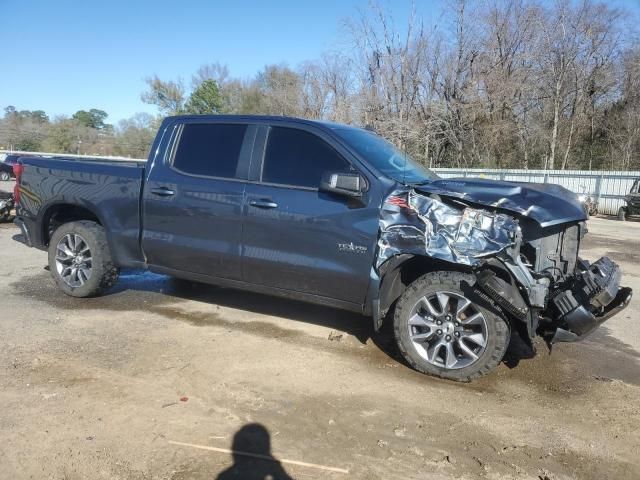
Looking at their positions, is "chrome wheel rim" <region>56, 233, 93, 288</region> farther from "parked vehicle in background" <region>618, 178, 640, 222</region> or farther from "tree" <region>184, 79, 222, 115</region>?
"tree" <region>184, 79, 222, 115</region>

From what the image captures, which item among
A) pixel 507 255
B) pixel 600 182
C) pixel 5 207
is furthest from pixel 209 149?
pixel 600 182

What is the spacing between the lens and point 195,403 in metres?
3.59

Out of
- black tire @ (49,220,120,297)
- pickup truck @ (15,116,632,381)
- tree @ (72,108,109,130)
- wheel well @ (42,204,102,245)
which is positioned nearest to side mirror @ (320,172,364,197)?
pickup truck @ (15,116,632,381)

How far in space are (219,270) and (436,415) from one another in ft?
7.63

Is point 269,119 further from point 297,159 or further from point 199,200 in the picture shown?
point 199,200

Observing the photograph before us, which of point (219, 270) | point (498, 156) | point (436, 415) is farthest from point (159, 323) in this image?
point (498, 156)

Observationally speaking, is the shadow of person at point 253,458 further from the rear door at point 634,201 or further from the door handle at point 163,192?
the rear door at point 634,201

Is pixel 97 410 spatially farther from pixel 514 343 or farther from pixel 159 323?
pixel 514 343

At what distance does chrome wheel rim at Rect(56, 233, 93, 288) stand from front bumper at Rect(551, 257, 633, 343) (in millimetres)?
4512

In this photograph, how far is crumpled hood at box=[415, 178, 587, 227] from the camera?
12.6ft

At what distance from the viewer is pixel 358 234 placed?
166 inches

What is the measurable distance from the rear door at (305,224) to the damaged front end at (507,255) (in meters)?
A: 0.22

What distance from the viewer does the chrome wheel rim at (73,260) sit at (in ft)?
18.7

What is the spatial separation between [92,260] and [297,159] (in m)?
2.55
